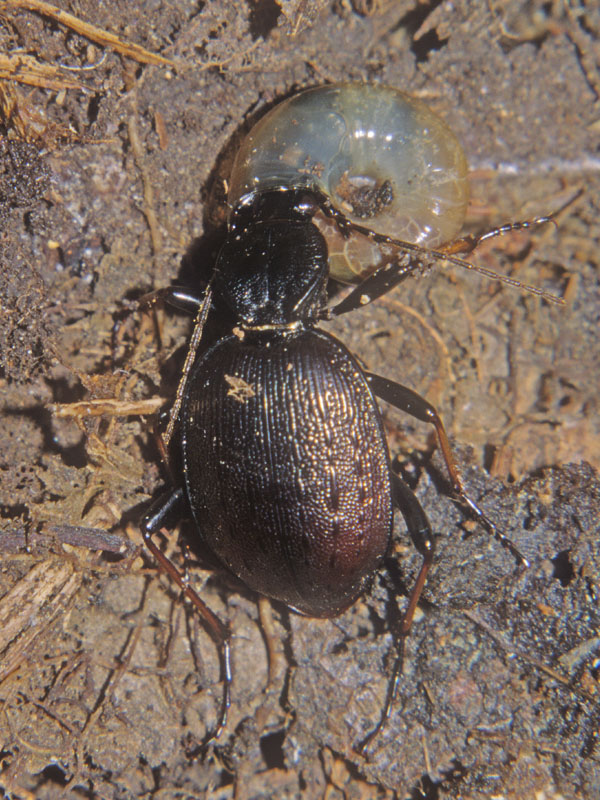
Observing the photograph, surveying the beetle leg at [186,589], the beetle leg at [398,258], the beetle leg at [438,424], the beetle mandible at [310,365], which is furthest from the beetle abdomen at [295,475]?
the beetle leg at [398,258]

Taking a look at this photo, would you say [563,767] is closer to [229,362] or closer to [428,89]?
[229,362]

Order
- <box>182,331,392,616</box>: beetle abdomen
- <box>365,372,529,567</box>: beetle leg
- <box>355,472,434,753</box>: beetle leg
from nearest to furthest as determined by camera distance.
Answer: <box>182,331,392,616</box>: beetle abdomen < <box>355,472,434,753</box>: beetle leg < <box>365,372,529,567</box>: beetle leg

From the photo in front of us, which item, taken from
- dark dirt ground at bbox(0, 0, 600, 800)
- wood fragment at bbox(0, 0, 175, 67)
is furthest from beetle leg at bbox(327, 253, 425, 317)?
wood fragment at bbox(0, 0, 175, 67)

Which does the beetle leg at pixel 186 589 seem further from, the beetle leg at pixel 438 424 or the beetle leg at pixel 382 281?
the beetle leg at pixel 382 281

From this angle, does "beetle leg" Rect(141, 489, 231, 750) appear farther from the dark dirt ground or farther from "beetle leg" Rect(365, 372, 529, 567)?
"beetle leg" Rect(365, 372, 529, 567)

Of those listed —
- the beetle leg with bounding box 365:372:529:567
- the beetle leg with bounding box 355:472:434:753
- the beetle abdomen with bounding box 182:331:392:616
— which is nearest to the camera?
the beetle abdomen with bounding box 182:331:392:616
